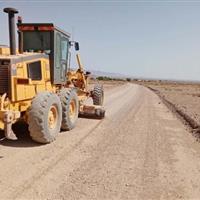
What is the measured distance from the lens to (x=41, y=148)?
21.2 ft

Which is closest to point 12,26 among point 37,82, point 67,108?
point 37,82

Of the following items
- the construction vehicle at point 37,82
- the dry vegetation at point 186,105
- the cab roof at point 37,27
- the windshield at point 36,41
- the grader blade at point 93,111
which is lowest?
the dry vegetation at point 186,105

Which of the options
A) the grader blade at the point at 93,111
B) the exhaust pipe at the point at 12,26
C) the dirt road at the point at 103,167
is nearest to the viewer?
the dirt road at the point at 103,167

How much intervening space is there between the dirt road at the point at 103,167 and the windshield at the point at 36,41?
259 cm

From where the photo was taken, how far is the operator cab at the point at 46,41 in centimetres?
826

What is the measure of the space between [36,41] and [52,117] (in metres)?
2.55

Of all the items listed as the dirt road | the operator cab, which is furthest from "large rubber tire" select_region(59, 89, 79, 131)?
the operator cab

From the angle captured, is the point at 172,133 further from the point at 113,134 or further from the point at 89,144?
the point at 89,144

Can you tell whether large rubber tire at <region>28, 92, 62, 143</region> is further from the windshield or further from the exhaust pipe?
the windshield

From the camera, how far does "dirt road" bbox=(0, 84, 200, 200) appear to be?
14.3 ft

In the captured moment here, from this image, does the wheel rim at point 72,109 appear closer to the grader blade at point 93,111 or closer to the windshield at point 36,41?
the grader blade at point 93,111

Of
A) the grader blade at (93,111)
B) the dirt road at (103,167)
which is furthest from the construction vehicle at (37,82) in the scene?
the grader blade at (93,111)

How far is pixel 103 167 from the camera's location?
17.8ft

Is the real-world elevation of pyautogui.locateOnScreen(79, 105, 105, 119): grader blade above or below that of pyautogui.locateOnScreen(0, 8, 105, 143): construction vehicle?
below
